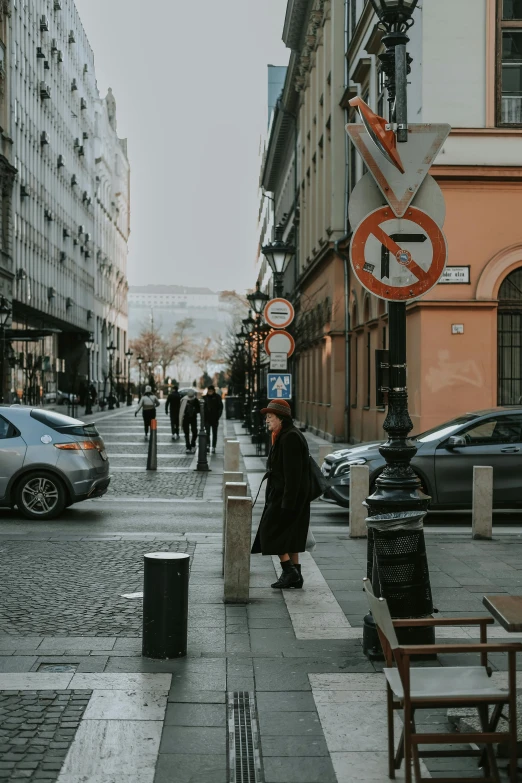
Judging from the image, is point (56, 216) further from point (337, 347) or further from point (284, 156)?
point (337, 347)

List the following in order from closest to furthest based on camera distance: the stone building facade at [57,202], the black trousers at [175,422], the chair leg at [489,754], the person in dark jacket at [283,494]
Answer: the chair leg at [489,754] < the person in dark jacket at [283,494] < the black trousers at [175,422] < the stone building facade at [57,202]

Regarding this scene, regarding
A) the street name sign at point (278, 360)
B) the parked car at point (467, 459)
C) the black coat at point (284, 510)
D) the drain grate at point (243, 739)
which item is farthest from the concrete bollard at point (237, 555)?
the street name sign at point (278, 360)

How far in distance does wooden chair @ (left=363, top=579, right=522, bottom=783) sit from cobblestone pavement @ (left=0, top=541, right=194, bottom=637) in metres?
3.29

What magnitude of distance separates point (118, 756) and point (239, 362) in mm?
51825

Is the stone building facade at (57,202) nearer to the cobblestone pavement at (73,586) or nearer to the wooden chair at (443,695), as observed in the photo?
the cobblestone pavement at (73,586)

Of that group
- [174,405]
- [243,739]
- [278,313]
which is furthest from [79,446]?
[174,405]

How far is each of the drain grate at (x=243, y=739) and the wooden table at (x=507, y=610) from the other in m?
1.31

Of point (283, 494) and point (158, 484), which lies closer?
point (283, 494)

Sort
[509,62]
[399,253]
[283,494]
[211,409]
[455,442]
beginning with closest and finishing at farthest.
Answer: [399,253] → [283,494] → [455,442] → [509,62] → [211,409]

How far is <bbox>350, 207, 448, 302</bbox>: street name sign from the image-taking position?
22.9ft

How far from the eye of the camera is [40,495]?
14492 millimetres

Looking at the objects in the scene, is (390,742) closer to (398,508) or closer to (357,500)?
(398,508)

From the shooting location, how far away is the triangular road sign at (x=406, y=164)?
23.1ft

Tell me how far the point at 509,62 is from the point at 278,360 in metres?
7.36
